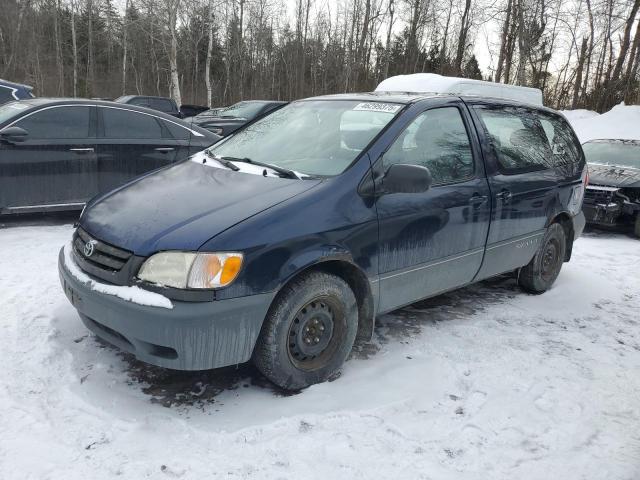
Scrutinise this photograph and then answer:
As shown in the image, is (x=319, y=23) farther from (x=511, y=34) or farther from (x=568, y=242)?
(x=568, y=242)

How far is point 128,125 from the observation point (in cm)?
641

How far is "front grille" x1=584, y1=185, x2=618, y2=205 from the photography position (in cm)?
778

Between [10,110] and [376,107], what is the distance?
15.2 ft

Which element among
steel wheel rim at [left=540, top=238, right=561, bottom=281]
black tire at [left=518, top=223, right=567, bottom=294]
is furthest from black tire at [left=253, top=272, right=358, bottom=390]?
steel wheel rim at [left=540, top=238, right=561, bottom=281]

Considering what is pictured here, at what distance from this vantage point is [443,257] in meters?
3.60

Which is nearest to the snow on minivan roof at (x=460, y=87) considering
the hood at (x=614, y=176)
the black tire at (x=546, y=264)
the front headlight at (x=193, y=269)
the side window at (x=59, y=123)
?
the hood at (x=614, y=176)

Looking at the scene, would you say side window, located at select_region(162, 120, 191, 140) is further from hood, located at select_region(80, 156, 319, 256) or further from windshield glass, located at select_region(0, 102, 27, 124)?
hood, located at select_region(80, 156, 319, 256)

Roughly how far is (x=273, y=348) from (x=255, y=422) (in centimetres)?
38

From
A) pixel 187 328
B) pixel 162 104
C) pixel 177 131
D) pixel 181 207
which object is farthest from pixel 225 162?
pixel 162 104

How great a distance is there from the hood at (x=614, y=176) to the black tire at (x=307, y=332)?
6572 mm

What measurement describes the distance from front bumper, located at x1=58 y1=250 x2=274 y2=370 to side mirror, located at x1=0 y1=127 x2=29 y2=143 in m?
3.71

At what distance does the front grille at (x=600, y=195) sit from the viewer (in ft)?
25.5

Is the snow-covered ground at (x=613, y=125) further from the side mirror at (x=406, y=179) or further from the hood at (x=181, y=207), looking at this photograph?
the hood at (x=181, y=207)

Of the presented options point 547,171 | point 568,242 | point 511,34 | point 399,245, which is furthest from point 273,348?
point 511,34
